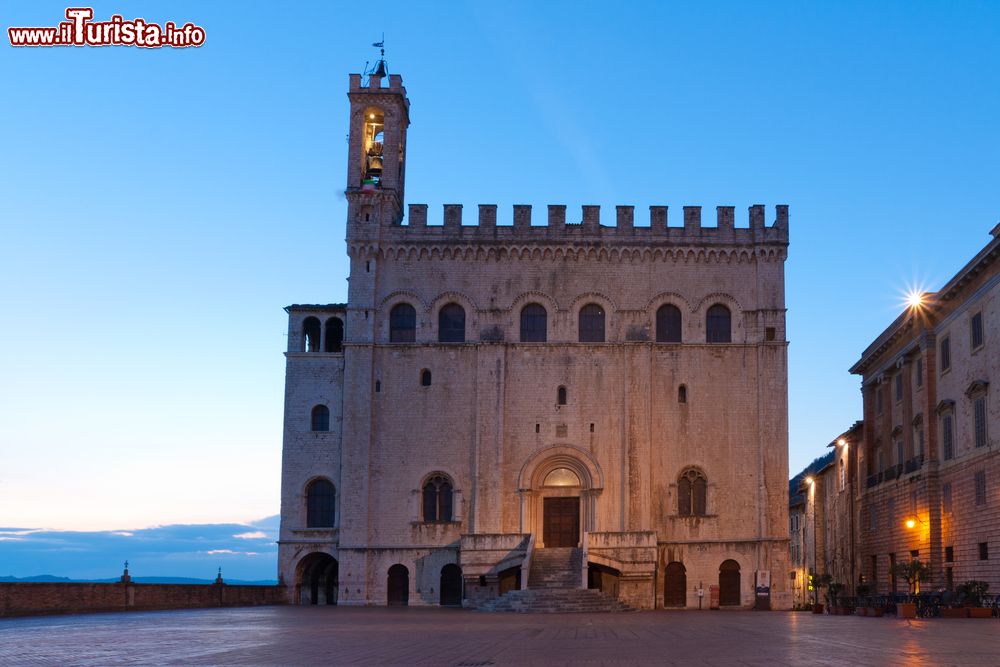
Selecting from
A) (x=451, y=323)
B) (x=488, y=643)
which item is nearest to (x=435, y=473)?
(x=451, y=323)

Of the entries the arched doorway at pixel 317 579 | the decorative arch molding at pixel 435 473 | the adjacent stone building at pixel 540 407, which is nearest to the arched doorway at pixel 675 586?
the adjacent stone building at pixel 540 407

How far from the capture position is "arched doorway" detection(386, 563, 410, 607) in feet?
154

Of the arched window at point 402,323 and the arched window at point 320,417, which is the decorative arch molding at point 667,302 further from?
the arched window at point 320,417

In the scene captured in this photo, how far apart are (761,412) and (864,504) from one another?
9721mm

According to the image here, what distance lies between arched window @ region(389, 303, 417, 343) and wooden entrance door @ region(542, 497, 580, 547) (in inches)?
339

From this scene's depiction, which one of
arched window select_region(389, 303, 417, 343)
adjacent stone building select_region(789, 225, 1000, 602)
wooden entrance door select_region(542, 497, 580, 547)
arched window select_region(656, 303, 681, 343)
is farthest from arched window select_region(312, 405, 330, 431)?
adjacent stone building select_region(789, 225, 1000, 602)

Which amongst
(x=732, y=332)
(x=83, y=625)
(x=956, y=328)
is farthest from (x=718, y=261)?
(x=83, y=625)

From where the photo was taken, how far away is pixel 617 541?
44562 millimetres

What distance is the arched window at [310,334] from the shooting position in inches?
1962

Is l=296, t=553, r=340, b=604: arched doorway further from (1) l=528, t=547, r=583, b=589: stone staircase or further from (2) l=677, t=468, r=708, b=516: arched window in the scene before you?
(2) l=677, t=468, r=708, b=516: arched window

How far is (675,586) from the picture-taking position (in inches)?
1804

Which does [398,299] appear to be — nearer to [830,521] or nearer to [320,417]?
[320,417]

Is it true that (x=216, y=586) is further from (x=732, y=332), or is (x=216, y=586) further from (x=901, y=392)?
(x=901, y=392)

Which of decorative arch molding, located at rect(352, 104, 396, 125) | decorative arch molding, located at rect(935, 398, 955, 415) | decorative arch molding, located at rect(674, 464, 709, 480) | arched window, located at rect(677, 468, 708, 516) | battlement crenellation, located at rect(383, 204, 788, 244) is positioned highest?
decorative arch molding, located at rect(352, 104, 396, 125)
